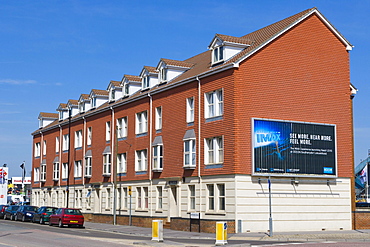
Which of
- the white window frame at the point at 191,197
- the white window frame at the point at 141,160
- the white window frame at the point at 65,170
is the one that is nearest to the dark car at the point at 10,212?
the white window frame at the point at 65,170

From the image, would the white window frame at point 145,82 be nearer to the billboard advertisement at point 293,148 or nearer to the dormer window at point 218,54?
the dormer window at point 218,54

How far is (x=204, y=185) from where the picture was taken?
3634cm

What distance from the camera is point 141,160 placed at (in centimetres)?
4525

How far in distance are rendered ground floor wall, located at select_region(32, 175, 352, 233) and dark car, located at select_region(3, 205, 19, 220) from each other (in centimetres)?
1603

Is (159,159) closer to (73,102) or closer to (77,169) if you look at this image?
(77,169)

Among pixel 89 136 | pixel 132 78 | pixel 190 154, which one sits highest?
pixel 132 78

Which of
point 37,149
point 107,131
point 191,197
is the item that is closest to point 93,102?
point 107,131

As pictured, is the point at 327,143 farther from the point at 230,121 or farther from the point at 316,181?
the point at 230,121

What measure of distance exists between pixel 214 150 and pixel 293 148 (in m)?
4.95

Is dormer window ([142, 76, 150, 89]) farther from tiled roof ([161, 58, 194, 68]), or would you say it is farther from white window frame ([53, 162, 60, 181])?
white window frame ([53, 162, 60, 181])

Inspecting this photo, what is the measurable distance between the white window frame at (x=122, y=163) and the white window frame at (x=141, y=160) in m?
2.38

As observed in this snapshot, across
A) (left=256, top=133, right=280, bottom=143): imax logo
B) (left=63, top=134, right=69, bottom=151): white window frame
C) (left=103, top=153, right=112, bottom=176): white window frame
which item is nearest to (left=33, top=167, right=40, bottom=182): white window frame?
(left=63, top=134, right=69, bottom=151): white window frame

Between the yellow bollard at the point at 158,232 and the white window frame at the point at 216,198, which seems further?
the white window frame at the point at 216,198

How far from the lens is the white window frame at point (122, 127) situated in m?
48.4
